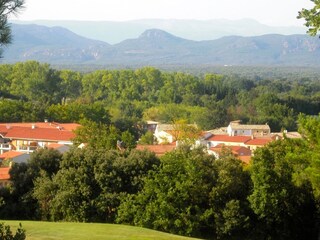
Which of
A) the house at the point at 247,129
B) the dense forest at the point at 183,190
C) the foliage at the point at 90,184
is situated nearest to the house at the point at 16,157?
the dense forest at the point at 183,190

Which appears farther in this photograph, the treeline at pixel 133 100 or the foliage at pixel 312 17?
the treeline at pixel 133 100

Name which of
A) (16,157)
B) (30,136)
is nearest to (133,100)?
(30,136)

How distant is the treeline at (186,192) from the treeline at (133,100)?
34.4 m

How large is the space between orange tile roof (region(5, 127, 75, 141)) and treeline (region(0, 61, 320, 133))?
21.8 ft

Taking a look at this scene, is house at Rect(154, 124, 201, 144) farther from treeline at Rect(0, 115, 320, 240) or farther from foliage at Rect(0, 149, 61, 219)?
treeline at Rect(0, 115, 320, 240)

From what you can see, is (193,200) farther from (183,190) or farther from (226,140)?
(226,140)

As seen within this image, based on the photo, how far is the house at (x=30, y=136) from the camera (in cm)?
4953

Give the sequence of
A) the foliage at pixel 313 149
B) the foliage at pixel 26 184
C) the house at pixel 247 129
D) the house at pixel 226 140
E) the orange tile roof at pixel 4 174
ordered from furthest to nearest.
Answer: the house at pixel 247 129 < the house at pixel 226 140 < the orange tile roof at pixel 4 174 < the foliage at pixel 26 184 < the foliage at pixel 313 149

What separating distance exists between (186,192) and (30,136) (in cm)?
3082

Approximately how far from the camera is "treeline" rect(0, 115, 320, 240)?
21.3 meters

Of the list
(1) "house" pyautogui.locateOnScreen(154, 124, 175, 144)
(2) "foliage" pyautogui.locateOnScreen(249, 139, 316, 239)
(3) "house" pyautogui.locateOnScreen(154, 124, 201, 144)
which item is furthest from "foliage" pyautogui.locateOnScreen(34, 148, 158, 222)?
(1) "house" pyautogui.locateOnScreen(154, 124, 175, 144)

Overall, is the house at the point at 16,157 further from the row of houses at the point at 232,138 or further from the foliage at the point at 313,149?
the foliage at the point at 313,149

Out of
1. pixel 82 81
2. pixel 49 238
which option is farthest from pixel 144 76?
pixel 49 238

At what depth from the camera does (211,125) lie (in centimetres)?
7469
